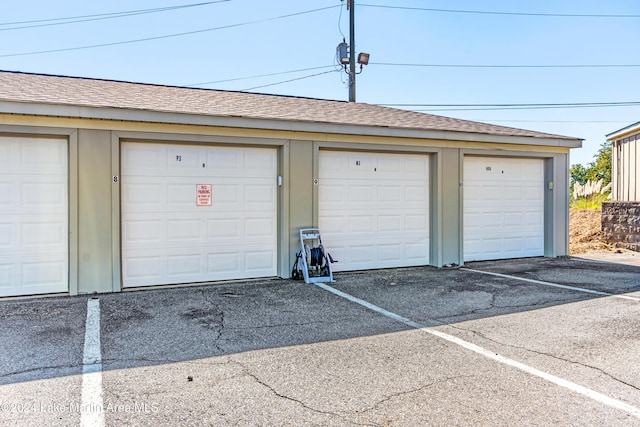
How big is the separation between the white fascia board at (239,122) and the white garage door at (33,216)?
1.61 ft

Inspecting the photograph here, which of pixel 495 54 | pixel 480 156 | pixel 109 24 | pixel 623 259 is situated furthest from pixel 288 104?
pixel 495 54

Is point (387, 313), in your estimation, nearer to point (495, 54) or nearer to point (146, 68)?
point (146, 68)

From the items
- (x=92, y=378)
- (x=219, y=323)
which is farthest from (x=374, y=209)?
(x=92, y=378)

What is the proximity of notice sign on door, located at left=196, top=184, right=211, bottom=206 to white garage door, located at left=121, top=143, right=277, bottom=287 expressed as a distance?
0.02 metres

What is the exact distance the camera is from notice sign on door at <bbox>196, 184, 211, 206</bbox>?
22.3 feet

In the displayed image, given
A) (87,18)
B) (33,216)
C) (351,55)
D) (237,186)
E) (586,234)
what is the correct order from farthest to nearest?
(351,55), (87,18), (586,234), (237,186), (33,216)

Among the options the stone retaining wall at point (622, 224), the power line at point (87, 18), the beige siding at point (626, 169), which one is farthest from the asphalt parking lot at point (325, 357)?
the power line at point (87, 18)

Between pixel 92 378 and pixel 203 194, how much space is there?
3939 mm

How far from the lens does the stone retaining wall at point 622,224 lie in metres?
10.8

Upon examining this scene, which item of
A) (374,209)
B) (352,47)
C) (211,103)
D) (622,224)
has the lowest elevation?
(622,224)

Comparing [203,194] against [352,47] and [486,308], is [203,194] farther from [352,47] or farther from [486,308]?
[352,47]

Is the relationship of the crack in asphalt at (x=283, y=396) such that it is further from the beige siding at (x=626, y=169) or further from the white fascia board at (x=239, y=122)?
the beige siding at (x=626, y=169)

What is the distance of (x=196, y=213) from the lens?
6816 millimetres

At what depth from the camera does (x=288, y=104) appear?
895cm
